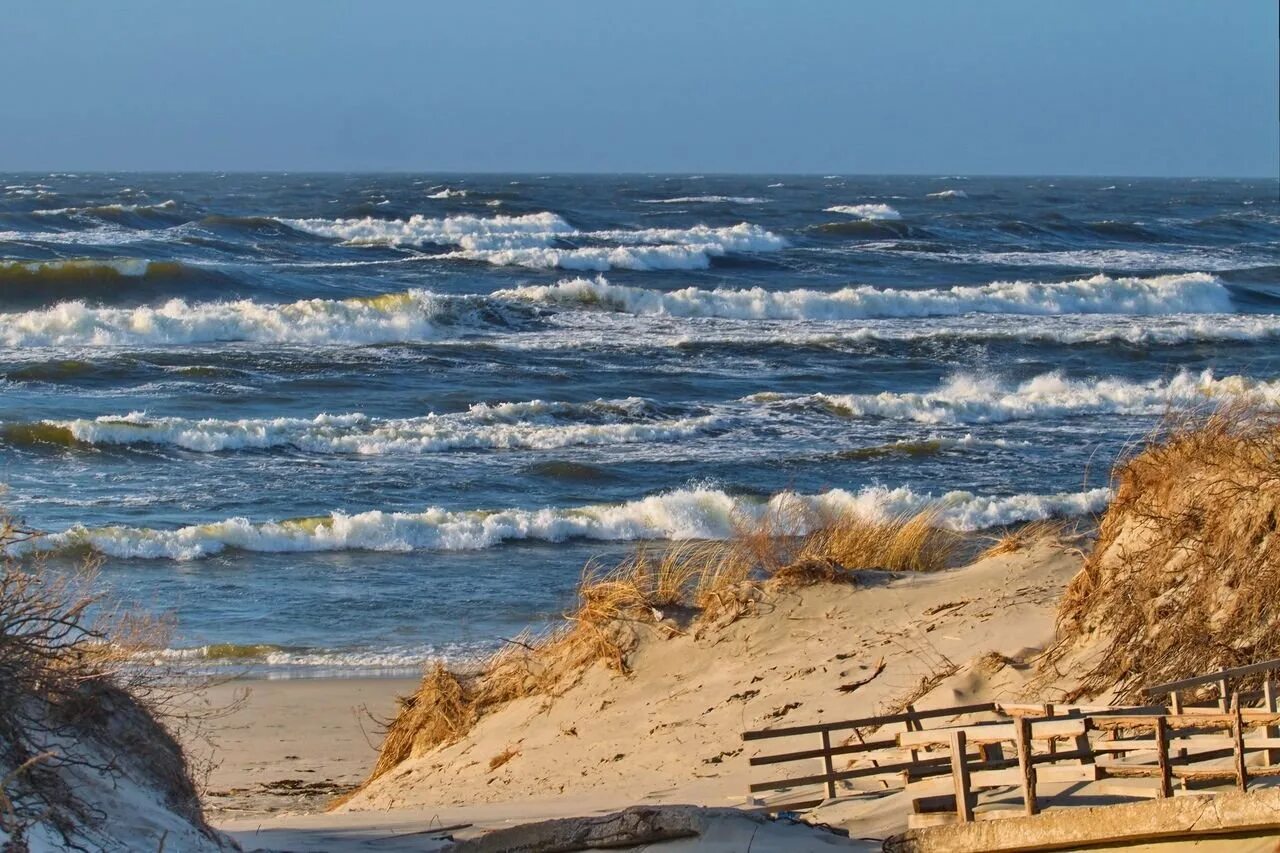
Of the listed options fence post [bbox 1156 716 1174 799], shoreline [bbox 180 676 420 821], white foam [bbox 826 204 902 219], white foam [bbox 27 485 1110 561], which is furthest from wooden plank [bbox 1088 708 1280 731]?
white foam [bbox 826 204 902 219]

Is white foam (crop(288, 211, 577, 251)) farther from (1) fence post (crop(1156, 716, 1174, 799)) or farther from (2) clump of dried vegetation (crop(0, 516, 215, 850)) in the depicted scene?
(1) fence post (crop(1156, 716, 1174, 799))

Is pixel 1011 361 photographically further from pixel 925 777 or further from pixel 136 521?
pixel 925 777

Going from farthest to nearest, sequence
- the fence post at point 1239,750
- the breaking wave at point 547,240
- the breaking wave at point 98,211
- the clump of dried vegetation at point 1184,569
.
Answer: the breaking wave at point 98,211 → the breaking wave at point 547,240 → the clump of dried vegetation at point 1184,569 → the fence post at point 1239,750

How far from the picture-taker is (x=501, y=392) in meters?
24.0

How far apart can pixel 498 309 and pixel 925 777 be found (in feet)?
91.3

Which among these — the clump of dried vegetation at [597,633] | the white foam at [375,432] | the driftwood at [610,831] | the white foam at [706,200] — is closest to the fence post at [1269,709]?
the driftwood at [610,831]

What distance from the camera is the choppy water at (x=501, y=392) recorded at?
564 inches

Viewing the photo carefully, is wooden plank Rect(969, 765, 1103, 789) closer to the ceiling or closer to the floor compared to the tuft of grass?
closer to the ceiling

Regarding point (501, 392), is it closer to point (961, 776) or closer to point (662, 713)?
point (662, 713)

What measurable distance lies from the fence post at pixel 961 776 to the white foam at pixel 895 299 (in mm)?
30361

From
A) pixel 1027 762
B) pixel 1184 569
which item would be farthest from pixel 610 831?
pixel 1184 569

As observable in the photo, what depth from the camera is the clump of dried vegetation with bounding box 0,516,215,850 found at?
4.96 meters

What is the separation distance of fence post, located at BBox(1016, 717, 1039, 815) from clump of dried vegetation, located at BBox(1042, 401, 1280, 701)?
1.95 m

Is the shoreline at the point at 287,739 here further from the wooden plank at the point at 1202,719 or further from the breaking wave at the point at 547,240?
the breaking wave at the point at 547,240
